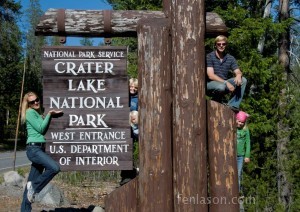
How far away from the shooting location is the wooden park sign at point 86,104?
3.91 meters

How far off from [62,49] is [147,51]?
813 mm

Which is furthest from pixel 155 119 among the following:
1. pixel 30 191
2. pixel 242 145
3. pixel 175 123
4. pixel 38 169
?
pixel 242 145

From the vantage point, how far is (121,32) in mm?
3818

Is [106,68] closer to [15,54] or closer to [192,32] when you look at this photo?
[192,32]

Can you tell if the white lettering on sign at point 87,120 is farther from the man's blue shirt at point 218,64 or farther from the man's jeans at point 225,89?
the man's blue shirt at point 218,64

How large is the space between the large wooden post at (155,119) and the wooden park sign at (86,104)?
0.48m

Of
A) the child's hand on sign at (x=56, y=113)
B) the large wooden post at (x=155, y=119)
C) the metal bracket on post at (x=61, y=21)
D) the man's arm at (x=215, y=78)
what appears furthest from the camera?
the man's arm at (x=215, y=78)

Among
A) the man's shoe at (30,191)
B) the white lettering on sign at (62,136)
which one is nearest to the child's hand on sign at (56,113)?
the white lettering on sign at (62,136)

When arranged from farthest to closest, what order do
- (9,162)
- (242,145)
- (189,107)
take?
(9,162)
(242,145)
(189,107)

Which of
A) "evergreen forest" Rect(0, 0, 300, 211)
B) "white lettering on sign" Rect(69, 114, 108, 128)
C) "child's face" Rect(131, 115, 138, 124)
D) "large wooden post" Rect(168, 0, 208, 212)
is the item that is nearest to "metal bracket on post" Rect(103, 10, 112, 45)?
"large wooden post" Rect(168, 0, 208, 212)

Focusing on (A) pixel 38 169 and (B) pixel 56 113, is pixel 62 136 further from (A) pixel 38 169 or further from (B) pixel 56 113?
(A) pixel 38 169

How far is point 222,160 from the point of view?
3576 millimetres

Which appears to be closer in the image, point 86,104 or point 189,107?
point 189,107

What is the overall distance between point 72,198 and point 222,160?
731 cm
